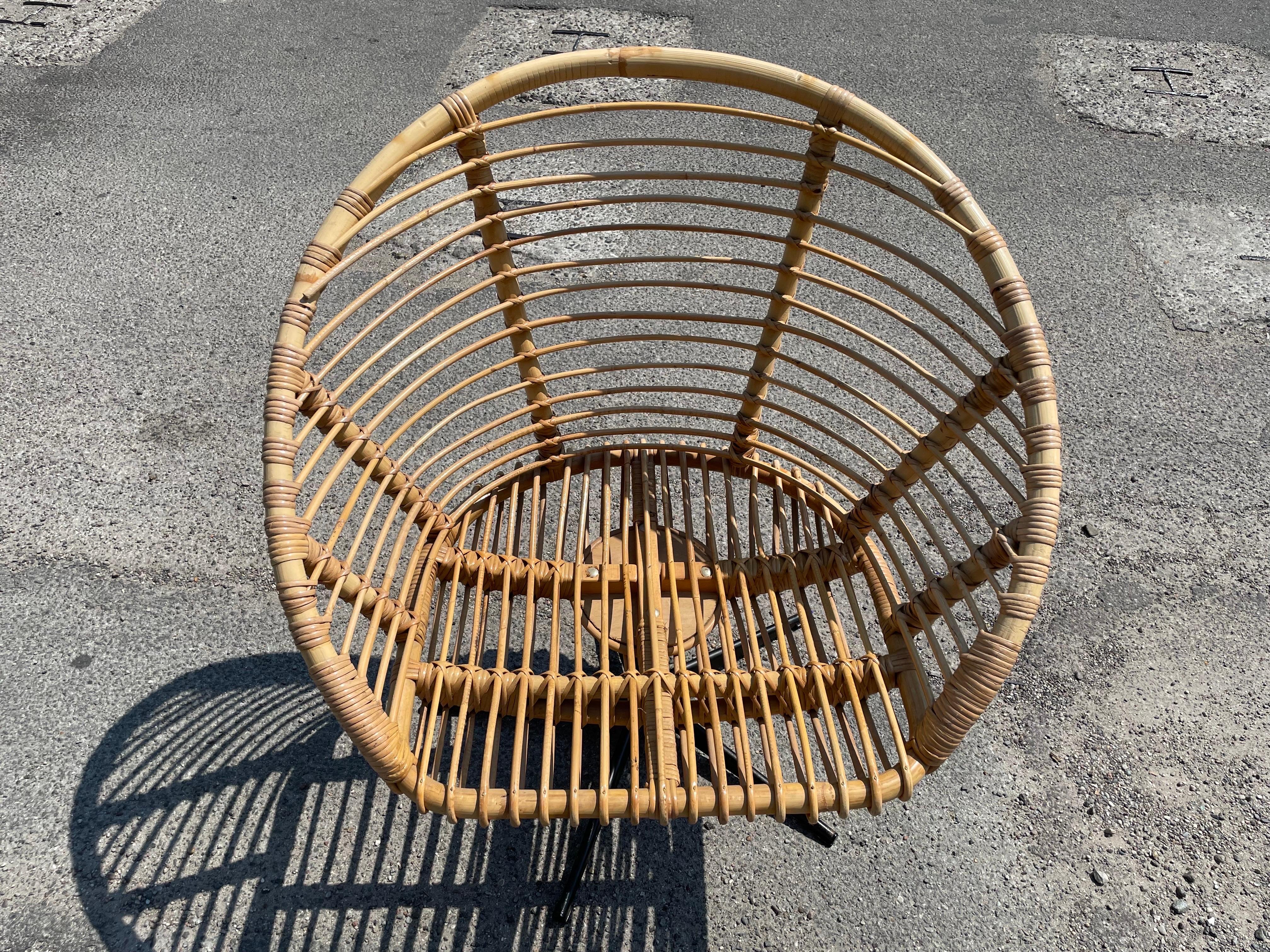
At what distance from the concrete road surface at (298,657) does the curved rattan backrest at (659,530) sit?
0.19 metres

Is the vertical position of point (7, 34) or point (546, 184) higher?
point (546, 184)

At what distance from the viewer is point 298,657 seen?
1.77 metres

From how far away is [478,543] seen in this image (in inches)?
57.9

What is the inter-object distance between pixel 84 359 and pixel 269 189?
0.87 m

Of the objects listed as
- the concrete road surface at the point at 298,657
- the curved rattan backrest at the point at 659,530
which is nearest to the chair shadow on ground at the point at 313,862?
the concrete road surface at the point at 298,657

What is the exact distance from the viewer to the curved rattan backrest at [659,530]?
3.59ft

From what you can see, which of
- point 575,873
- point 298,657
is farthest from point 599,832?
point 298,657

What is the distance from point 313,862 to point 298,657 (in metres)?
0.43

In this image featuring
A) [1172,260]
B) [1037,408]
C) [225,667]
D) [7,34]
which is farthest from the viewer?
[7,34]

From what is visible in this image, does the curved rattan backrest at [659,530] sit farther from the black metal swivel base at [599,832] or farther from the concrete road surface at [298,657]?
the concrete road surface at [298,657]

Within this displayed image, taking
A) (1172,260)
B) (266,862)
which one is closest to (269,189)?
(266,862)

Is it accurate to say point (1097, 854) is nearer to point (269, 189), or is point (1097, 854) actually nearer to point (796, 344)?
point (796, 344)

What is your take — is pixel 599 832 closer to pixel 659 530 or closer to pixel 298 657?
pixel 659 530

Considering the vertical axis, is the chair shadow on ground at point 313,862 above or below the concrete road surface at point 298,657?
below
